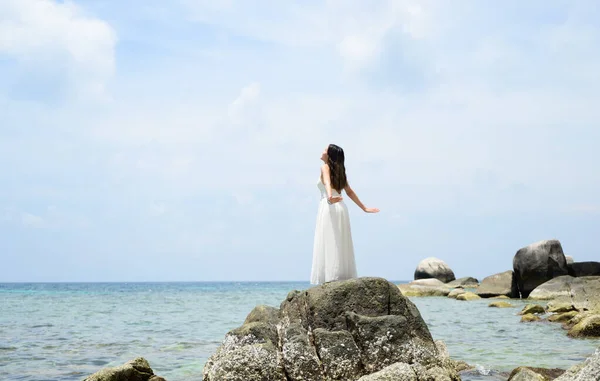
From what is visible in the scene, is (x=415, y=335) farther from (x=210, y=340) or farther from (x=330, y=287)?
(x=210, y=340)

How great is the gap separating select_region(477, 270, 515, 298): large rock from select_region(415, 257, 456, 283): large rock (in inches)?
474

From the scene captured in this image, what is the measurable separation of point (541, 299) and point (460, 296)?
17.1ft

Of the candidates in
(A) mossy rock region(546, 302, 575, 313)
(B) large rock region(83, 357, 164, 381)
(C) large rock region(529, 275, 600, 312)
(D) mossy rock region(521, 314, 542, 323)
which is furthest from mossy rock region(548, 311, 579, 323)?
(B) large rock region(83, 357, 164, 381)

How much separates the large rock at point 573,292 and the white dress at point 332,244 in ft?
47.1

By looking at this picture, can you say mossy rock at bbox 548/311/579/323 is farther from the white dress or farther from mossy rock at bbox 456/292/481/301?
the white dress

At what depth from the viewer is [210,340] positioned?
16.4 meters

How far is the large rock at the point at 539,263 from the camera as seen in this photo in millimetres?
30250

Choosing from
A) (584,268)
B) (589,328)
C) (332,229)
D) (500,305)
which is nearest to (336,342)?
(332,229)

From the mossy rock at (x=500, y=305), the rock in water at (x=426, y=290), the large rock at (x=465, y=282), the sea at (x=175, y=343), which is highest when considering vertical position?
the large rock at (x=465, y=282)

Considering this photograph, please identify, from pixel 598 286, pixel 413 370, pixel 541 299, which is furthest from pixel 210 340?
pixel 541 299

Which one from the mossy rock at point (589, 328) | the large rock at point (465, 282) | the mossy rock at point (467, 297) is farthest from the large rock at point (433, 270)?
the mossy rock at point (589, 328)

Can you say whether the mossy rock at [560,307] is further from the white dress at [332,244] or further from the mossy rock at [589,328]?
the white dress at [332,244]

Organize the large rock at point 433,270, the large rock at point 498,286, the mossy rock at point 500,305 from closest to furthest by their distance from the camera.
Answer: the mossy rock at point 500,305, the large rock at point 498,286, the large rock at point 433,270

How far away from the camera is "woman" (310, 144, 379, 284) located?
404 inches
